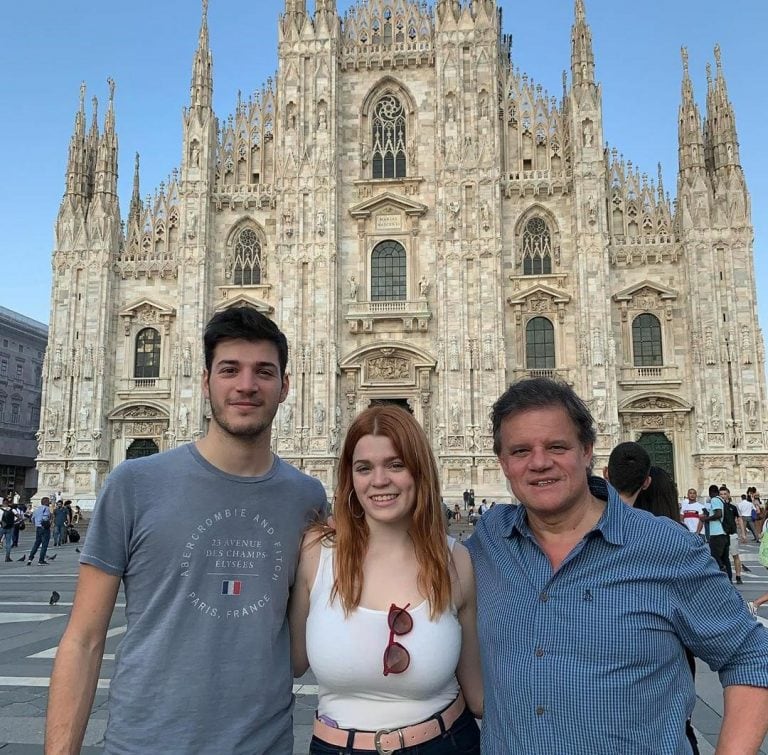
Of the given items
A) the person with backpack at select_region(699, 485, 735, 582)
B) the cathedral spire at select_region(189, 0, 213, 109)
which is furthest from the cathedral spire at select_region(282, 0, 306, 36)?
the person with backpack at select_region(699, 485, 735, 582)

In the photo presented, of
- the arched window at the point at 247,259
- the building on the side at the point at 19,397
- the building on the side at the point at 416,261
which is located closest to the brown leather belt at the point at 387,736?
the building on the side at the point at 416,261

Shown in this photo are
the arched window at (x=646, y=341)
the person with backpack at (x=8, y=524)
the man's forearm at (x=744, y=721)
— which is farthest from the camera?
the arched window at (x=646, y=341)

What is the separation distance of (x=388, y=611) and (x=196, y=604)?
607mm

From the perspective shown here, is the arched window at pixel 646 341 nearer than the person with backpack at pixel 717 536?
No

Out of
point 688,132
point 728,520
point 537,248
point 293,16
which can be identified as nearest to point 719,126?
point 688,132

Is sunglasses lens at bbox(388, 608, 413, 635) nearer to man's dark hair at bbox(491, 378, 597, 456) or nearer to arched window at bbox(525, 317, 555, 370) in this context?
man's dark hair at bbox(491, 378, 597, 456)

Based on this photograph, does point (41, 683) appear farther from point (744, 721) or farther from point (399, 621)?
point (744, 721)

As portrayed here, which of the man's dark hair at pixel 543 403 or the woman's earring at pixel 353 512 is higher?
the man's dark hair at pixel 543 403

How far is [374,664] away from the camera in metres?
2.16

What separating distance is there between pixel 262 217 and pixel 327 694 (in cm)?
2725

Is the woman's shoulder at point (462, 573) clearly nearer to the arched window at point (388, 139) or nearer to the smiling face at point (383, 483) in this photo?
the smiling face at point (383, 483)

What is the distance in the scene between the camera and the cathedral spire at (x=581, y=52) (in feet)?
86.8

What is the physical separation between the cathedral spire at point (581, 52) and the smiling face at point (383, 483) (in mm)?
27612

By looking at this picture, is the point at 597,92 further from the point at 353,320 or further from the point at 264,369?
the point at 264,369
